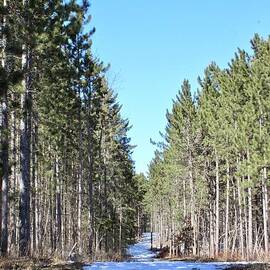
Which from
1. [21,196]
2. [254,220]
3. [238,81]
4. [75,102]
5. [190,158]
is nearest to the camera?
[21,196]

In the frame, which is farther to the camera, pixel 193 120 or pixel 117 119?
pixel 117 119

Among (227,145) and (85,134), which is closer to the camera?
(227,145)

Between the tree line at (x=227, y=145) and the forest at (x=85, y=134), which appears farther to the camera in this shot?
the tree line at (x=227, y=145)

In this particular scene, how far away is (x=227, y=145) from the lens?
3019 centimetres

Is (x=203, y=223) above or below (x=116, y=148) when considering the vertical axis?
below

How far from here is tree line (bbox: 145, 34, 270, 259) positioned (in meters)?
25.5

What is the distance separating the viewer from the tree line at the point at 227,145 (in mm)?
25453

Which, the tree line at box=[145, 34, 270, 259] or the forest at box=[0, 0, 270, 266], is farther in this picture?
the tree line at box=[145, 34, 270, 259]

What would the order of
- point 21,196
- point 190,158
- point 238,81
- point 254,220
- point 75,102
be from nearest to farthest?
point 21,196 < point 75,102 < point 238,81 < point 190,158 < point 254,220

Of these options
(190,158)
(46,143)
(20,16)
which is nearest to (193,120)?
(190,158)

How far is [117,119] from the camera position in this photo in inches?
1663

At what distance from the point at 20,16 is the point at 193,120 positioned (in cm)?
2014

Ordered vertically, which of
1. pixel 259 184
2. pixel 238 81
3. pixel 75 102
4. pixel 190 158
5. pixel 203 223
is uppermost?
pixel 238 81

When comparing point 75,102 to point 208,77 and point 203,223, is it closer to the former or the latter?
point 208,77
